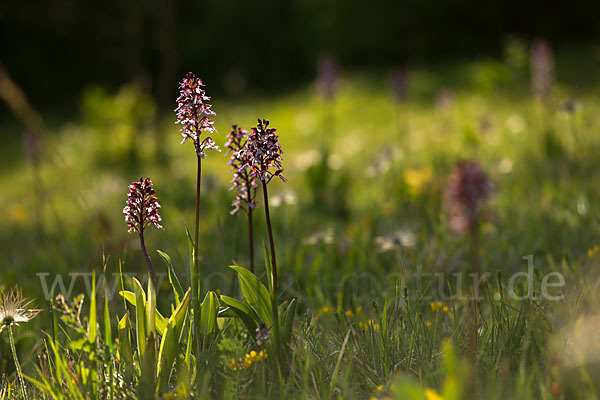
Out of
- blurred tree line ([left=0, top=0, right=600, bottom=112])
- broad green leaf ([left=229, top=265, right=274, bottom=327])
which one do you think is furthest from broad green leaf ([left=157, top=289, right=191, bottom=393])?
blurred tree line ([left=0, top=0, right=600, bottom=112])

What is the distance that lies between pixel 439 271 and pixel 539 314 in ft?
2.32

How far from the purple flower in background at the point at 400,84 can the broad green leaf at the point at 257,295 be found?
9.09 ft

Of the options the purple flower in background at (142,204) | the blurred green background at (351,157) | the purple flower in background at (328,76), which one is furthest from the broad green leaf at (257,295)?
the purple flower in background at (328,76)

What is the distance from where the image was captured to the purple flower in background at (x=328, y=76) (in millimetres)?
3986

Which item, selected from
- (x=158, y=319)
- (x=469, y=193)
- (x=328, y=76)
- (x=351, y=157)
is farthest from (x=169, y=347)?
(x=351, y=157)

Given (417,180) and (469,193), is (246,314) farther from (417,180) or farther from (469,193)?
(417,180)

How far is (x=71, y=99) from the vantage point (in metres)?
17.2

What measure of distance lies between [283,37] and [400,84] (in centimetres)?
1610

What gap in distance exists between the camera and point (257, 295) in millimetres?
1499

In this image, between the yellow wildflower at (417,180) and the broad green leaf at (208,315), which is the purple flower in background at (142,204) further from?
the yellow wildflower at (417,180)

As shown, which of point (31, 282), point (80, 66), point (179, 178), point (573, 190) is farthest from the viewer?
point (80, 66)

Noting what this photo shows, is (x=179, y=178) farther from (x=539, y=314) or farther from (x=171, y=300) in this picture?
(x=539, y=314)

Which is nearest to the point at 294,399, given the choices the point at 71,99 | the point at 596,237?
the point at 596,237

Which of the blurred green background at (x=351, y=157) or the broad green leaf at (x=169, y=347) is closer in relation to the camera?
the broad green leaf at (x=169, y=347)
